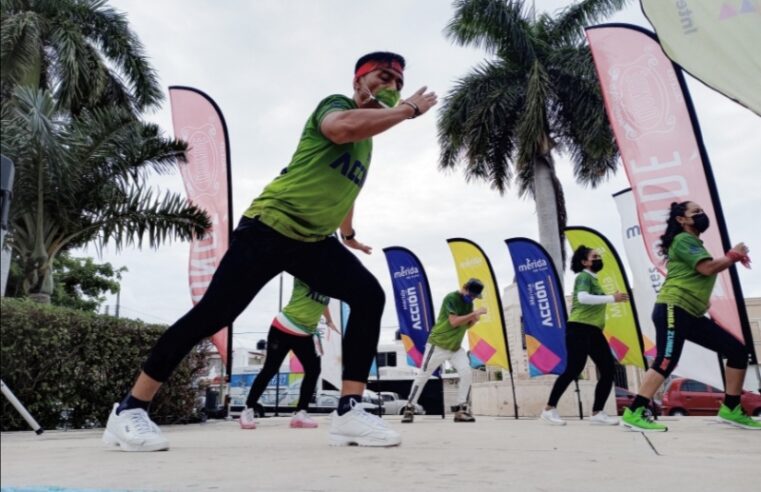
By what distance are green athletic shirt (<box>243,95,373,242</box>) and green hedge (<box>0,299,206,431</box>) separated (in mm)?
2820

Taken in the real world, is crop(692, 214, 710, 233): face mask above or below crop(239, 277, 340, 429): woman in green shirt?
above

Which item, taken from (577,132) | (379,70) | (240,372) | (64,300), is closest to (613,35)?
(379,70)

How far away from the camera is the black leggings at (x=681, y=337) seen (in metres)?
4.23

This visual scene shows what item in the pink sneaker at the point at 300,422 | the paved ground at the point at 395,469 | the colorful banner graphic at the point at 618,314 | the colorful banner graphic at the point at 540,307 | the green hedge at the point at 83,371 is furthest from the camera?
the colorful banner graphic at the point at 540,307

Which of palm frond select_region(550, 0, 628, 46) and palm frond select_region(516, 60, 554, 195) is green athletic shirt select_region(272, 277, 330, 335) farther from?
palm frond select_region(550, 0, 628, 46)

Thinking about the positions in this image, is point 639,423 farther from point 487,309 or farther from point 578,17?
point 578,17

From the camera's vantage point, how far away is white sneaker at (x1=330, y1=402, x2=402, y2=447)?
2598mm

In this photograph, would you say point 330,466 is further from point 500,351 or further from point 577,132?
point 577,132

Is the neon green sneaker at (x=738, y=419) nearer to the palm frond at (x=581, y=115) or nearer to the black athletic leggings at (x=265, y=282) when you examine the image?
the black athletic leggings at (x=265, y=282)

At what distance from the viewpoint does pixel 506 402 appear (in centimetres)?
1181

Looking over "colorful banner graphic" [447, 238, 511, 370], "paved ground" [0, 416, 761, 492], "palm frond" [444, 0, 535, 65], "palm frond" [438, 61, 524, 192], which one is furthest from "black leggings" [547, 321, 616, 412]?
"palm frond" [444, 0, 535, 65]

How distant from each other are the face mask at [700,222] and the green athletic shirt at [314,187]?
3147 mm

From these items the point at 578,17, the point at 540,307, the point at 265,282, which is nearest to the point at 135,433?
the point at 265,282

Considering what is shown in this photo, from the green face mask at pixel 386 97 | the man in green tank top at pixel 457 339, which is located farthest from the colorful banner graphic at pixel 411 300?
the green face mask at pixel 386 97
